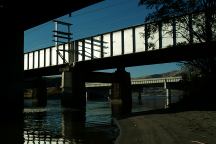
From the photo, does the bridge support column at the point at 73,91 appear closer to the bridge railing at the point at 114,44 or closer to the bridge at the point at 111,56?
the bridge at the point at 111,56

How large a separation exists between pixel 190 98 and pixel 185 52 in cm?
1185

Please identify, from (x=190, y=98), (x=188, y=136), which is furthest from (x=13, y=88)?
(x=188, y=136)

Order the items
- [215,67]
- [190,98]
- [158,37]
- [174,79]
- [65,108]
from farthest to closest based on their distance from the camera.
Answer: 1. [174,79]
2. [65,108]
3. [158,37]
4. [190,98]
5. [215,67]

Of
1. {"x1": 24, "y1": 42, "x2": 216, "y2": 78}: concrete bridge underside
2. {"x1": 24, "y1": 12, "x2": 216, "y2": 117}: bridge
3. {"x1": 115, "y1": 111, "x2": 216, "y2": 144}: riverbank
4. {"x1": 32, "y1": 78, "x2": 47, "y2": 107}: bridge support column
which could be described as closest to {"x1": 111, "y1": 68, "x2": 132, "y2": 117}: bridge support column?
{"x1": 24, "y1": 12, "x2": 216, "y2": 117}: bridge

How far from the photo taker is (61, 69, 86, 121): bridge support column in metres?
55.0

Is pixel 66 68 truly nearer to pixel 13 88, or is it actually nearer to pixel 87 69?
pixel 87 69

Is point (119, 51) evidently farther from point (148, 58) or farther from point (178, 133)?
point (178, 133)

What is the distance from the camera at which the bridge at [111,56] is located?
43.7 m

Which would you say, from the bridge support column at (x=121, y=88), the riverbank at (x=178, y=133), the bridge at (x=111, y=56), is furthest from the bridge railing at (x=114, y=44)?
the riverbank at (x=178, y=133)

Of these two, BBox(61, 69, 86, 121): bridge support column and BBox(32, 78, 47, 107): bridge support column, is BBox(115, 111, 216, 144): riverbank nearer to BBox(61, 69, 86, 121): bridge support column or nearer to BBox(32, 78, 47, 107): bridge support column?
BBox(61, 69, 86, 121): bridge support column

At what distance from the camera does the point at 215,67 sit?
31688 millimetres

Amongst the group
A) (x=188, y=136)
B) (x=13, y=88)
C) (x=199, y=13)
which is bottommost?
(x=188, y=136)

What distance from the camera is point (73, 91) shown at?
55031 mm

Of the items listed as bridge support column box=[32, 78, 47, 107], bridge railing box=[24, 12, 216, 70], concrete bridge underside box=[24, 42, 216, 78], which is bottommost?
bridge support column box=[32, 78, 47, 107]
